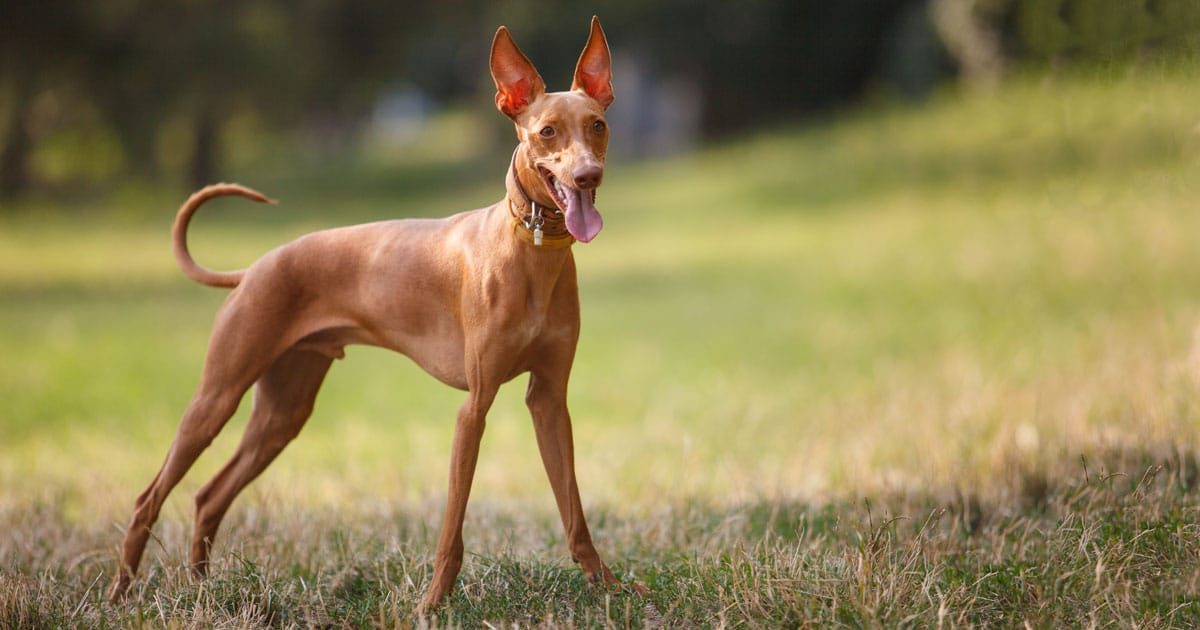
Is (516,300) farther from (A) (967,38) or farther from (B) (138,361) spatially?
(A) (967,38)

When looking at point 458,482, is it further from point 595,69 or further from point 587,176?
point 595,69

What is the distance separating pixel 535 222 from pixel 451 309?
0.50 m

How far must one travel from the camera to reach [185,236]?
16.1ft

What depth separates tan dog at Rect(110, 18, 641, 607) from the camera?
402 cm

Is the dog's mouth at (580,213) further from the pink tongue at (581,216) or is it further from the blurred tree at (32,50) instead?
the blurred tree at (32,50)

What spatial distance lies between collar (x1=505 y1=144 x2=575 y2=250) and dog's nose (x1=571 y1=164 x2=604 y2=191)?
1.01 feet

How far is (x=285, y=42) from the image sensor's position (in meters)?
28.1

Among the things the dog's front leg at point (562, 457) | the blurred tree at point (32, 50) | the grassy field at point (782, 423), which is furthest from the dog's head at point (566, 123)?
the blurred tree at point (32, 50)

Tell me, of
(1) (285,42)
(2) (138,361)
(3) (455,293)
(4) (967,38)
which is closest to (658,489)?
(3) (455,293)

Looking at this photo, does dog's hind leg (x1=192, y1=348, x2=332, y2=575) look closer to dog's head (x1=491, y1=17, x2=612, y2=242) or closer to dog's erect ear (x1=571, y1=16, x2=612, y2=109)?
dog's head (x1=491, y1=17, x2=612, y2=242)

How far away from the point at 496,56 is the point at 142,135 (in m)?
19.1

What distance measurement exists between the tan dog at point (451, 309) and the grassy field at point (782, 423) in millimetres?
381

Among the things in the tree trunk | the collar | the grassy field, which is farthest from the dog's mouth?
the tree trunk

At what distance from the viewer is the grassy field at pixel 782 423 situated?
4324 mm
